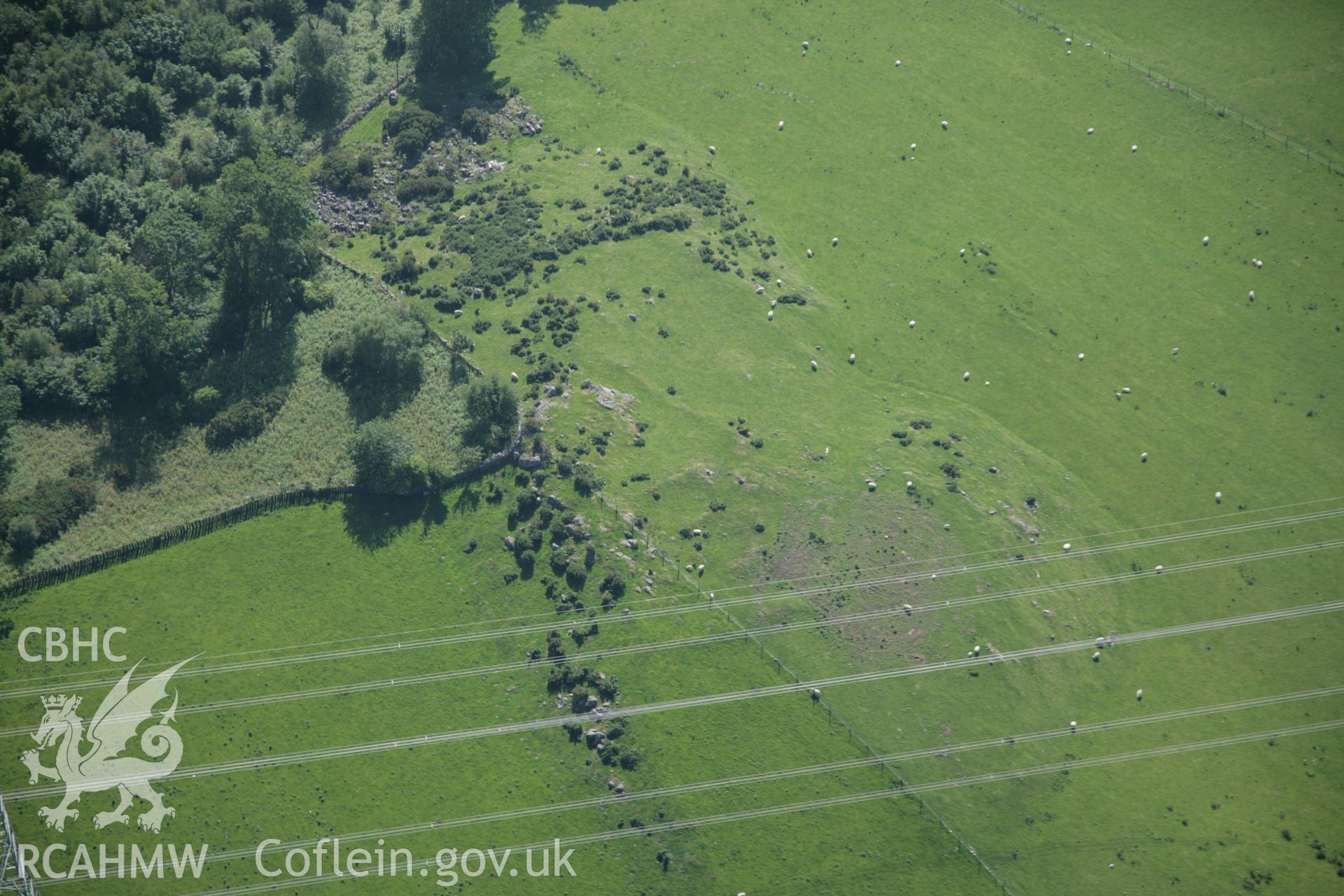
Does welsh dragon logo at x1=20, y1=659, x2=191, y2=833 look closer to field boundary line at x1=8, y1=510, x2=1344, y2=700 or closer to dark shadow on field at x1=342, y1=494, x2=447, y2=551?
field boundary line at x1=8, y1=510, x2=1344, y2=700

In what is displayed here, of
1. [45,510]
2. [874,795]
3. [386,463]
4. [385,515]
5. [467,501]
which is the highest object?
[386,463]

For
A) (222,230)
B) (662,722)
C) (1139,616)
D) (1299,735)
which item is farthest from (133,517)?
(1299,735)

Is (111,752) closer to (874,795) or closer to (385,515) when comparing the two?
(385,515)

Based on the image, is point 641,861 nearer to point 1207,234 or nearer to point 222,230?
point 222,230

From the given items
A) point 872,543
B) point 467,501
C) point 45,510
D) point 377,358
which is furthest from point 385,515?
point 872,543

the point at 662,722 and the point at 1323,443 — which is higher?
the point at 1323,443
